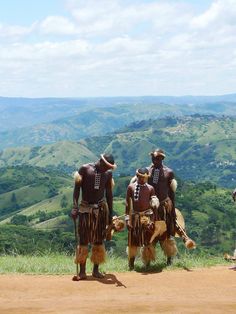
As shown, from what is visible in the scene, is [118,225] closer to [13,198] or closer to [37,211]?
[37,211]

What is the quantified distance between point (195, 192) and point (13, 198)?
77181 millimetres

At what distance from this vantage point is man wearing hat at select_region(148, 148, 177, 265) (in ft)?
36.7

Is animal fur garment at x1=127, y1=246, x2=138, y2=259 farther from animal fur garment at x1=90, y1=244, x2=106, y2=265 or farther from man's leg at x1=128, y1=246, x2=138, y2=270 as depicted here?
animal fur garment at x1=90, y1=244, x2=106, y2=265

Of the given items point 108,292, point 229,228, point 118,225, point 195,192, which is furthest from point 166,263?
point 195,192

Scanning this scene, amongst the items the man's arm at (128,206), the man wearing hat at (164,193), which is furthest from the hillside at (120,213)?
the man's arm at (128,206)

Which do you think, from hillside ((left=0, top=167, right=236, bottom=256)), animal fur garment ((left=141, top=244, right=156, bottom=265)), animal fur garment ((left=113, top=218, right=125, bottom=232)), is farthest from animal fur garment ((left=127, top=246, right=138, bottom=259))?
hillside ((left=0, top=167, right=236, bottom=256))

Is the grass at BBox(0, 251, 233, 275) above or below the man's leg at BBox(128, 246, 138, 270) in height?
below

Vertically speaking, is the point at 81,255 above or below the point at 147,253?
above

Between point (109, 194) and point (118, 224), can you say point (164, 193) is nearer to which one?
point (118, 224)

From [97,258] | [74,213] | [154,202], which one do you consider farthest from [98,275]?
[154,202]

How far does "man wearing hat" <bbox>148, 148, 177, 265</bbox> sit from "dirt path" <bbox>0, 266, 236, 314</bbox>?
104 centimetres

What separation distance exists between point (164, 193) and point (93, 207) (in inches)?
87.0

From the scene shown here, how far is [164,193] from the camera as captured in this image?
11.3 metres

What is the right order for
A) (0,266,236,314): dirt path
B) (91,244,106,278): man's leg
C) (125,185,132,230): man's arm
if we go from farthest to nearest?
(125,185,132,230): man's arm
(91,244,106,278): man's leg
(0,266,236,314): dirt path
